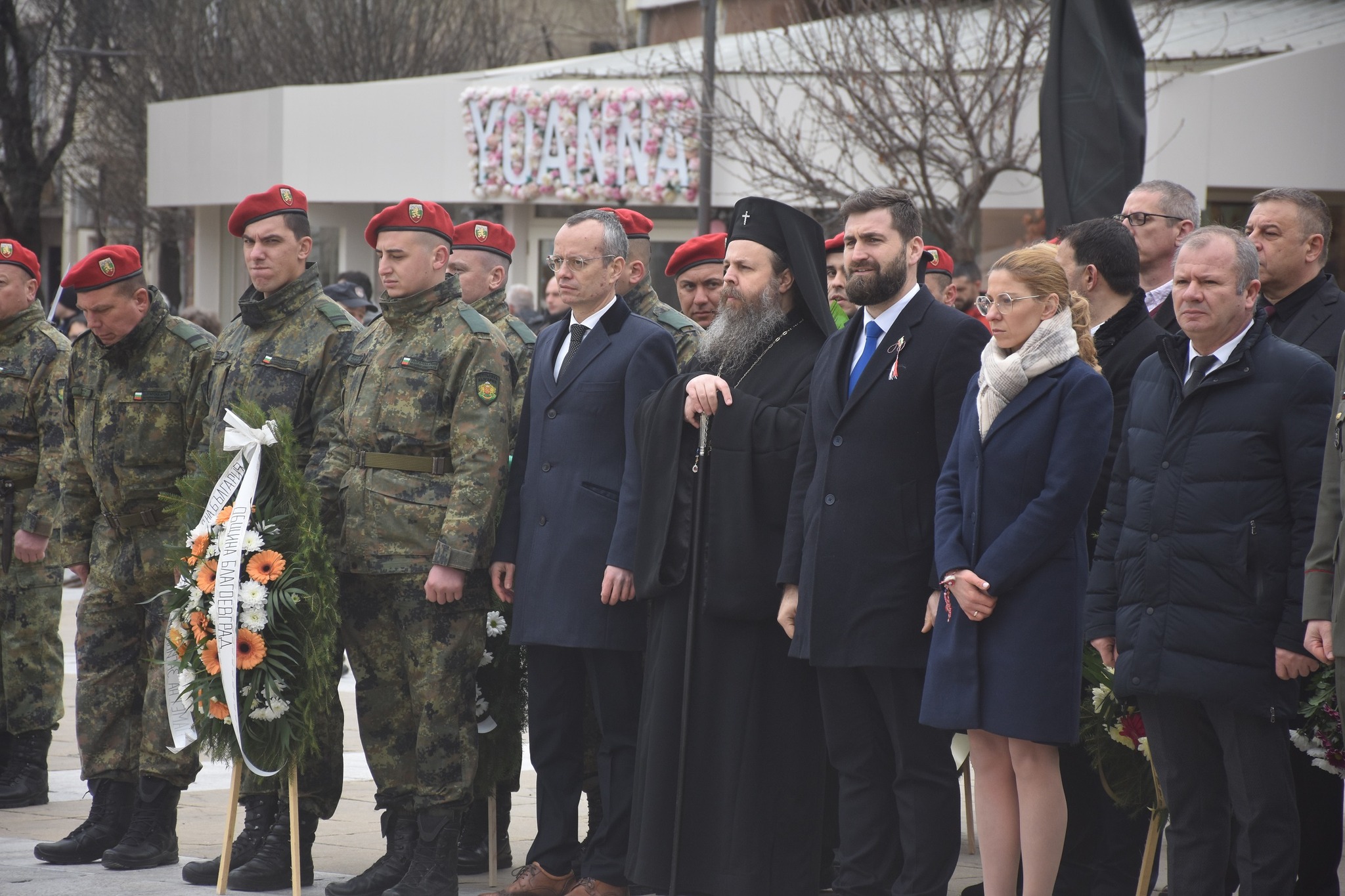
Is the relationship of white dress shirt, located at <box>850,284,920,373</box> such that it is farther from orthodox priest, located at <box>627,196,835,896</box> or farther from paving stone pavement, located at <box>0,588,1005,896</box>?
paving stone pavement, located at <box>0,588,1005,896</box>

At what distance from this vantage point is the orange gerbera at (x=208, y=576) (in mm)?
5957

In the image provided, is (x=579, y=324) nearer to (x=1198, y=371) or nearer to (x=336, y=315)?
(x=336, y=315)

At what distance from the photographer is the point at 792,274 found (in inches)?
222

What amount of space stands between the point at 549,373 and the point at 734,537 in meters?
1.04

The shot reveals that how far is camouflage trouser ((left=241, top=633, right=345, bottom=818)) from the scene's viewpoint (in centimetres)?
624

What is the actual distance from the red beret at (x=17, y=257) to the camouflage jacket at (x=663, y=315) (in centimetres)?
283

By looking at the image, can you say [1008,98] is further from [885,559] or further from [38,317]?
[885,559]

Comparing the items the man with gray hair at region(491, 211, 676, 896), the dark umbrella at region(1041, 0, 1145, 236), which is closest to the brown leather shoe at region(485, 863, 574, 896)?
the man with gray hair at region(491, 211, 676, 896)

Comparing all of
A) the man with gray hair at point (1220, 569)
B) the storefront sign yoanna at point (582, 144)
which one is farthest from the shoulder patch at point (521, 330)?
the storefront sign yoanna at point (582, 144)

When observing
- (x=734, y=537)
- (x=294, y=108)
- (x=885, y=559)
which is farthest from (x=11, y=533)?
(x=294, y=108)

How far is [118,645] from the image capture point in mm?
6852

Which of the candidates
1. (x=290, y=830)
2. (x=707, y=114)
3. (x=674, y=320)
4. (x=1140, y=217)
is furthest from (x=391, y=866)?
(x=707, y=114)

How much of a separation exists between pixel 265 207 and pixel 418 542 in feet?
5.14

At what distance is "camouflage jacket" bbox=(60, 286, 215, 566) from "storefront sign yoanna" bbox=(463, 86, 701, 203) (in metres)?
11.8
